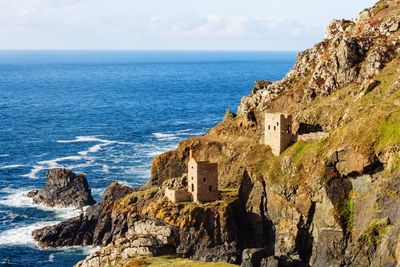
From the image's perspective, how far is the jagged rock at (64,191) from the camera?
5930 inches

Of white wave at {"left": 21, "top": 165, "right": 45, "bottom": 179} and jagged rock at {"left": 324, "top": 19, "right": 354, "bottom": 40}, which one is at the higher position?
jagged rock at {"left": 324, "top": 19, "right": 354, "bottom": 40}

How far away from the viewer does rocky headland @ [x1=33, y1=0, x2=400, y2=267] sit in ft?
356

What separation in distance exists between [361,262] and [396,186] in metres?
12.0

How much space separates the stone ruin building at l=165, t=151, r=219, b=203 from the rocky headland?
1.96 meters

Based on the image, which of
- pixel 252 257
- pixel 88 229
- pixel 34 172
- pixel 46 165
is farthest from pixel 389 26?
pixel 46 165

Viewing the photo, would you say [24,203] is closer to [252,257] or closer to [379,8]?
[252,257]


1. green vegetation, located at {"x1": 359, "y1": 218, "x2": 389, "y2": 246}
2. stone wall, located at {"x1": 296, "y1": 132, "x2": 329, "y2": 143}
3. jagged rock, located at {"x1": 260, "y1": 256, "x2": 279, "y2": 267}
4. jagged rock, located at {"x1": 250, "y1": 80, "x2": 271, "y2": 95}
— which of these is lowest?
jagged rock, located at {"x1": 260, "y1": 256, "x2": 279, "y2": 267}

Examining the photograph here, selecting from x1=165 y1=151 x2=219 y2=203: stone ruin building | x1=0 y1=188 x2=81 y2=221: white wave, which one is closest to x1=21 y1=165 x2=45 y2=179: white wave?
x1=0 y1=188 x2=81 y2=221: white wave

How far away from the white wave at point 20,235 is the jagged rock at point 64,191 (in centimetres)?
1118

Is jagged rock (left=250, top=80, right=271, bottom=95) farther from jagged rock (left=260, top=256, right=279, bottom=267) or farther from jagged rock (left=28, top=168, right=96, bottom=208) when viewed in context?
jagged rock (left=260, top=256, right=279, bottom=267)

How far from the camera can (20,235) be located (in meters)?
134

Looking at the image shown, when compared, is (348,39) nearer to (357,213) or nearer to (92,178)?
(357,213)

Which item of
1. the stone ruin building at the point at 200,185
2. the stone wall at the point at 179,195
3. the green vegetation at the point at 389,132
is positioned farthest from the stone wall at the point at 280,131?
the green vegetation at the point at 389,132

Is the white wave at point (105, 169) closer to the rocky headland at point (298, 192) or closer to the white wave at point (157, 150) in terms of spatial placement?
the white wave at point (157, 150)
